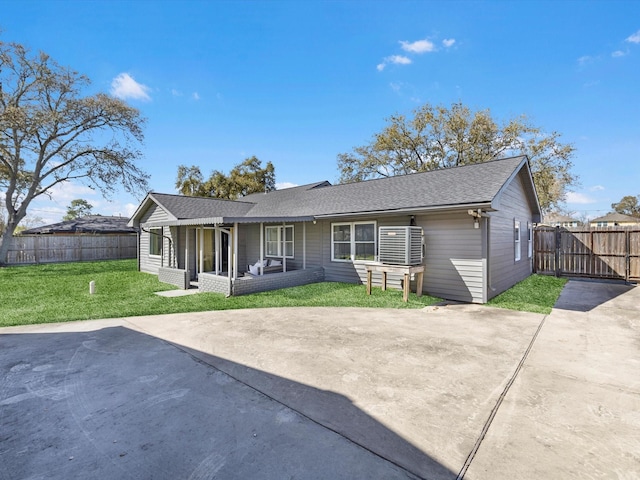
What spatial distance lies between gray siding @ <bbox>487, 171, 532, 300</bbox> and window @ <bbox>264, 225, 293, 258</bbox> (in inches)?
267

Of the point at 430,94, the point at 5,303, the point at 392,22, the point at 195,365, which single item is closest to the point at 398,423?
the point at 195,365

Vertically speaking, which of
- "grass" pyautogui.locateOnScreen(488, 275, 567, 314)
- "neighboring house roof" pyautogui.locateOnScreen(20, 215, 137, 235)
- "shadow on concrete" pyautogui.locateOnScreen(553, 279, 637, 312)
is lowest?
"shadow on concrete" pyautogui.locateOnScreen(553, 279, 637, 312)

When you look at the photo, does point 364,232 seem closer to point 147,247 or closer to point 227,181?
point 147,247

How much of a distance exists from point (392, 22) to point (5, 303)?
1477 cm

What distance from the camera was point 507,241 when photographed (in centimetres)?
943

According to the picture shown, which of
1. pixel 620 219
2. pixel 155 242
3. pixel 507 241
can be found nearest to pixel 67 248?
pixel 155 242

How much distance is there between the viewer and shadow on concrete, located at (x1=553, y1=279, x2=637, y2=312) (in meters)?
7.54

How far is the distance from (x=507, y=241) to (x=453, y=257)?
2669 mm

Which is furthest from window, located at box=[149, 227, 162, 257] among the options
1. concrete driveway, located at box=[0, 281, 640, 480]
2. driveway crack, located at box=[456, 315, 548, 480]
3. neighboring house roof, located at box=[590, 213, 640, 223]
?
neighboring house roof, located at box=[590, 213, 640, 223]

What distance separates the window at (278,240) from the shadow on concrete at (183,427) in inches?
310

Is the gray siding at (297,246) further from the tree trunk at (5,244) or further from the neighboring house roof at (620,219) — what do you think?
the neighboring house roof at (620,219)

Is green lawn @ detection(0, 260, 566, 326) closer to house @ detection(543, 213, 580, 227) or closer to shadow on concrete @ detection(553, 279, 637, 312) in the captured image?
shadow on concrete @ detection(553, 279, 637, 312)

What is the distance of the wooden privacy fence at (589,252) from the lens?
1073cm

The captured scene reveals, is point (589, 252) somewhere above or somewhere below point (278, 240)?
below
